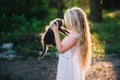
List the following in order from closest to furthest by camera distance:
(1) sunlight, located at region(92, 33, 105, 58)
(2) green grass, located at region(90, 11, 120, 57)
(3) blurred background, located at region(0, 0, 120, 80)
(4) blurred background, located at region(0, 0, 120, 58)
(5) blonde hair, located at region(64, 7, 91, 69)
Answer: (5) blonde hair, located at region(64, 7, 91, 69), (3) blurred background, located at region(0, 0, 120, 80), (1) sunlight, located at region(92, 33, 105, 58), (2) green grass, located at region(90, 11, 120, 57), (4) blurred background, located at region(0, 0, 120, 58)

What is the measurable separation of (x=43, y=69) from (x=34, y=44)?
2.71 meters

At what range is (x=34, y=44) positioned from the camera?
40.1 ft

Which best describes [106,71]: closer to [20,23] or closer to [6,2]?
[20,23]

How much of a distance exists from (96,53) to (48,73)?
260 centimetres

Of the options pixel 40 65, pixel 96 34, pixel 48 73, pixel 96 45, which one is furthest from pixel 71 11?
pixel 96 34

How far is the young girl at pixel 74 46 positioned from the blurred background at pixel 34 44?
10.6 feet

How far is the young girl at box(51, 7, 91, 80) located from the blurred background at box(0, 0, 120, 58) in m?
5.53

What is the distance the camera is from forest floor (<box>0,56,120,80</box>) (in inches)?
346

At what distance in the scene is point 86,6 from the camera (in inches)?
1152

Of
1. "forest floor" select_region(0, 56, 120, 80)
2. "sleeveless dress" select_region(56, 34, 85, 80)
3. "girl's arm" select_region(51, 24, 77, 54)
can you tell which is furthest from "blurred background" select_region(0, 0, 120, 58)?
"girl's arm" select_region(51, 24, 77, 54)

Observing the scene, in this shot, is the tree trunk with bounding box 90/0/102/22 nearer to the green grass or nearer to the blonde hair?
the green grass

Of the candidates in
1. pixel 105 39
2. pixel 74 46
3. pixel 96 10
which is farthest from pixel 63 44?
pixel 96 10

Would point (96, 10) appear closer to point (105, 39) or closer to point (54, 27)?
point (105, 39)

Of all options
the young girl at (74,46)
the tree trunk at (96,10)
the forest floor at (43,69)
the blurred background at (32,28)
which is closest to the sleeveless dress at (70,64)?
the young girl at (74,46)
